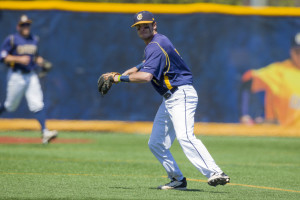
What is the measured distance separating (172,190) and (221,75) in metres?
8.55

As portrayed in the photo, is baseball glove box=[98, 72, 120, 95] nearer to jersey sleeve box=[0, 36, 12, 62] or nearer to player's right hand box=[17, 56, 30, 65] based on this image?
player's right hand box=[17, 56, 30, 65]

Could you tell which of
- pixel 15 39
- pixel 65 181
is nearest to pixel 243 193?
pixel 65 181

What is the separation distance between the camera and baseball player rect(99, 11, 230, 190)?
748cm

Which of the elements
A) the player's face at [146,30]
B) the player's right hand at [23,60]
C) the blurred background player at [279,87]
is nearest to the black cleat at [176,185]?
the player's face at [146,30]

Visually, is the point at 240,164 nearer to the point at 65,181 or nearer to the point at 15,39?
the point at 65,181

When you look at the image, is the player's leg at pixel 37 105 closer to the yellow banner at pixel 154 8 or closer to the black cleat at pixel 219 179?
the yellow banner at pixel 154 8

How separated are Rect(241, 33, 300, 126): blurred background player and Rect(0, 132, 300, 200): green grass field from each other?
0.85 m

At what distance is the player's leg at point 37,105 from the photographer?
42.5ft

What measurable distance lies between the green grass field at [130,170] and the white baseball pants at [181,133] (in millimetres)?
354

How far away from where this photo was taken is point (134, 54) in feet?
53.3

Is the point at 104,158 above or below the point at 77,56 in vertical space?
below

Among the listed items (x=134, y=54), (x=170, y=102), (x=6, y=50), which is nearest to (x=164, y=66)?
(x=170, y=102)

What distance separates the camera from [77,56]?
53.4 feet

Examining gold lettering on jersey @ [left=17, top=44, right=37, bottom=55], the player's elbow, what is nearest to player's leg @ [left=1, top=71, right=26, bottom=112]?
gold lettering on jersey @ [left=17, top=44, right=37, bottom=55]
